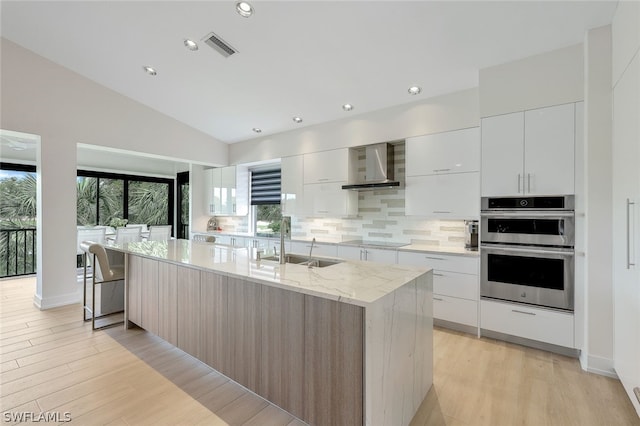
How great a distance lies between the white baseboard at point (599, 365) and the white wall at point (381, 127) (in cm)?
235

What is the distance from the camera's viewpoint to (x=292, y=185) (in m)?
4.88

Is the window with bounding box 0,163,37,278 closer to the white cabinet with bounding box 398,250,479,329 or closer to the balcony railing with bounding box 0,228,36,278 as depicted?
the balcony railing with bounding box 0,228,36,278

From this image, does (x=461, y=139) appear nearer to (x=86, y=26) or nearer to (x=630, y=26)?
(x=630, y=26)

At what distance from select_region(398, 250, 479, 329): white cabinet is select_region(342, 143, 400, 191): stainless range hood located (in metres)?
1.08

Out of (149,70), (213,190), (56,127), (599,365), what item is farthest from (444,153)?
(56,127)

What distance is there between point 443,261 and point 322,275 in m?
1.91

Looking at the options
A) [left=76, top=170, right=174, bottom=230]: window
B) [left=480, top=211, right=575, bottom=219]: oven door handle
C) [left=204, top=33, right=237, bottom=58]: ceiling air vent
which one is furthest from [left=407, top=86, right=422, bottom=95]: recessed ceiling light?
[left=76, top=170, right=174, bottom=230]: window

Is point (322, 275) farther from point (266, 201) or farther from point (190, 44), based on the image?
point (266, 201)

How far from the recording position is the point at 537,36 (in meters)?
2.46

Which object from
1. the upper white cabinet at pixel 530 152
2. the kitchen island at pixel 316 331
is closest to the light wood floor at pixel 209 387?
the kitchen island at pixel 316 331

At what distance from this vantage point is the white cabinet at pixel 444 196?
124 inches

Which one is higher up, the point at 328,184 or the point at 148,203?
the point at 328,184

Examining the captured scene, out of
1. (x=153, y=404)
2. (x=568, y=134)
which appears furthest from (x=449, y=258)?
(x=153, y=404)

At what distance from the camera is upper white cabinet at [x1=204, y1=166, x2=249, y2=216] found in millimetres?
5754
